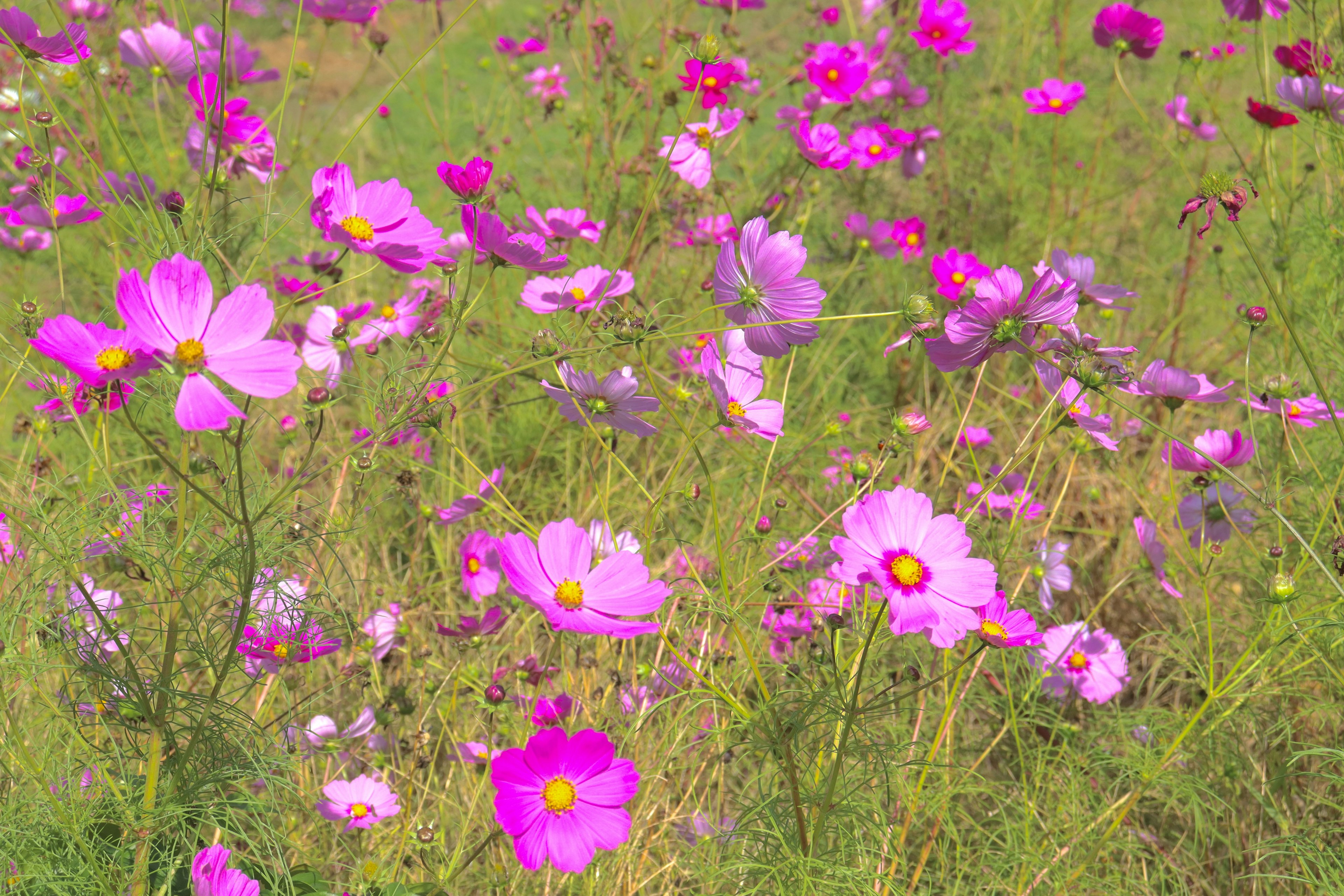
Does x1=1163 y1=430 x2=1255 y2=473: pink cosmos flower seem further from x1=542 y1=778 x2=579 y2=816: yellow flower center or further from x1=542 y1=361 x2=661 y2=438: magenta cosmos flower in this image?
x1=542 y1=778 x2=579 y2=816: yellow flower center

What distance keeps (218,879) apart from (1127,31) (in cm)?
215

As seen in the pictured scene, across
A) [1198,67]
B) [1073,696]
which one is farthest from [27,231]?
[1198,67]

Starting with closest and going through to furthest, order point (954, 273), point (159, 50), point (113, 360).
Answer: point (113, 360), point (954, 273), point (159, 50)

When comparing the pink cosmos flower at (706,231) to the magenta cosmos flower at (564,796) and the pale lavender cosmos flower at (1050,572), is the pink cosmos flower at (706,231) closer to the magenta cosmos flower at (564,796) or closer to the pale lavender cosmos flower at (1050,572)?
the pale lavender cosmos flower at (1050,572)

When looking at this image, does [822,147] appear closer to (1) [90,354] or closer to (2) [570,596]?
(2) [570,596]

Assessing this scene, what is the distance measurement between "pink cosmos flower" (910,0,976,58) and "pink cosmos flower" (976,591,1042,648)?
1573mm

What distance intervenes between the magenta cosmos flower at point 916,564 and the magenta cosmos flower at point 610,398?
244 millimetres

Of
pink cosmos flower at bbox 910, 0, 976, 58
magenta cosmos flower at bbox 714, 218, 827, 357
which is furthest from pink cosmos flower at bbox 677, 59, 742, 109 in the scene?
magenta cosmos flower at bbox 714, 218, 827, 357

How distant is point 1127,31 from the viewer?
195 cm

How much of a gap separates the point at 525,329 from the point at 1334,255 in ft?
5.18

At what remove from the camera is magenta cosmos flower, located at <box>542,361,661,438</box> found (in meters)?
0.95

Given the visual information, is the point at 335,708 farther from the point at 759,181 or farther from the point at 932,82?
the point at 932,82

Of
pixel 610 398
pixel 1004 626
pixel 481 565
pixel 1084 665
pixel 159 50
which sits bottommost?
pixel 1084 665

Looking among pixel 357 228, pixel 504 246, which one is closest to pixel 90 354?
pixel 357 228
